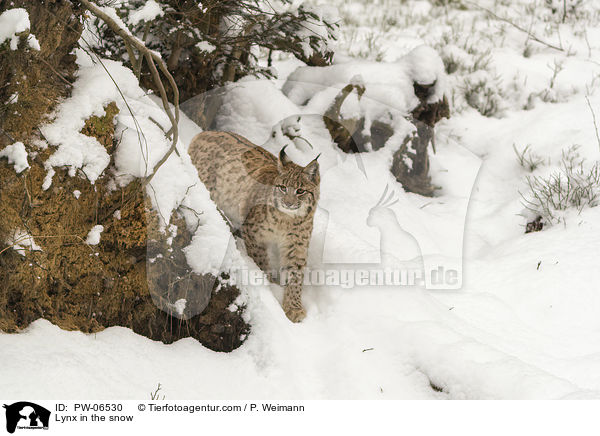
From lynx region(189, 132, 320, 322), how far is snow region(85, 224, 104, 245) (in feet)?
4.25

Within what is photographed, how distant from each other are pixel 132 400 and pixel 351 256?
1.95 metres

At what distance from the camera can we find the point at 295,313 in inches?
141

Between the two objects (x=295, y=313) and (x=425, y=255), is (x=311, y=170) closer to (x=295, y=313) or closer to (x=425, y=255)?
(x=295, y=313)

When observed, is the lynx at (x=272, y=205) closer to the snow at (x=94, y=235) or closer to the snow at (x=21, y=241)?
the snow at (x=94, y=235)

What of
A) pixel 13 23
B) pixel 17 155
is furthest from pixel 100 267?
pixel 13 23

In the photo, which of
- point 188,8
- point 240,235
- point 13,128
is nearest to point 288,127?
point 188,8

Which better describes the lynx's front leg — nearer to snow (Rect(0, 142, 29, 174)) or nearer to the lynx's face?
the lynx's face

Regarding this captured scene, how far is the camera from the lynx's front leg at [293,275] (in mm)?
3609

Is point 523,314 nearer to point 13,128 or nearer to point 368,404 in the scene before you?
point 368,404

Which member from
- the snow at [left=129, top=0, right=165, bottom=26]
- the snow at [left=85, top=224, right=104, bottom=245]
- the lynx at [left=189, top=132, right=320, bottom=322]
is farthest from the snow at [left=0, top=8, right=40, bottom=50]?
the lynx at [left=189, top=132, right=320, bottom=322]

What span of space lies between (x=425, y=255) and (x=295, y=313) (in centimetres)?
183

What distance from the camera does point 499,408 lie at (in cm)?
276

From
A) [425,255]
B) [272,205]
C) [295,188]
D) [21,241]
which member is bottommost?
[425,255]

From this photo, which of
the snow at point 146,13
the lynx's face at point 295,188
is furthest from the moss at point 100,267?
the snow at point 146,13
